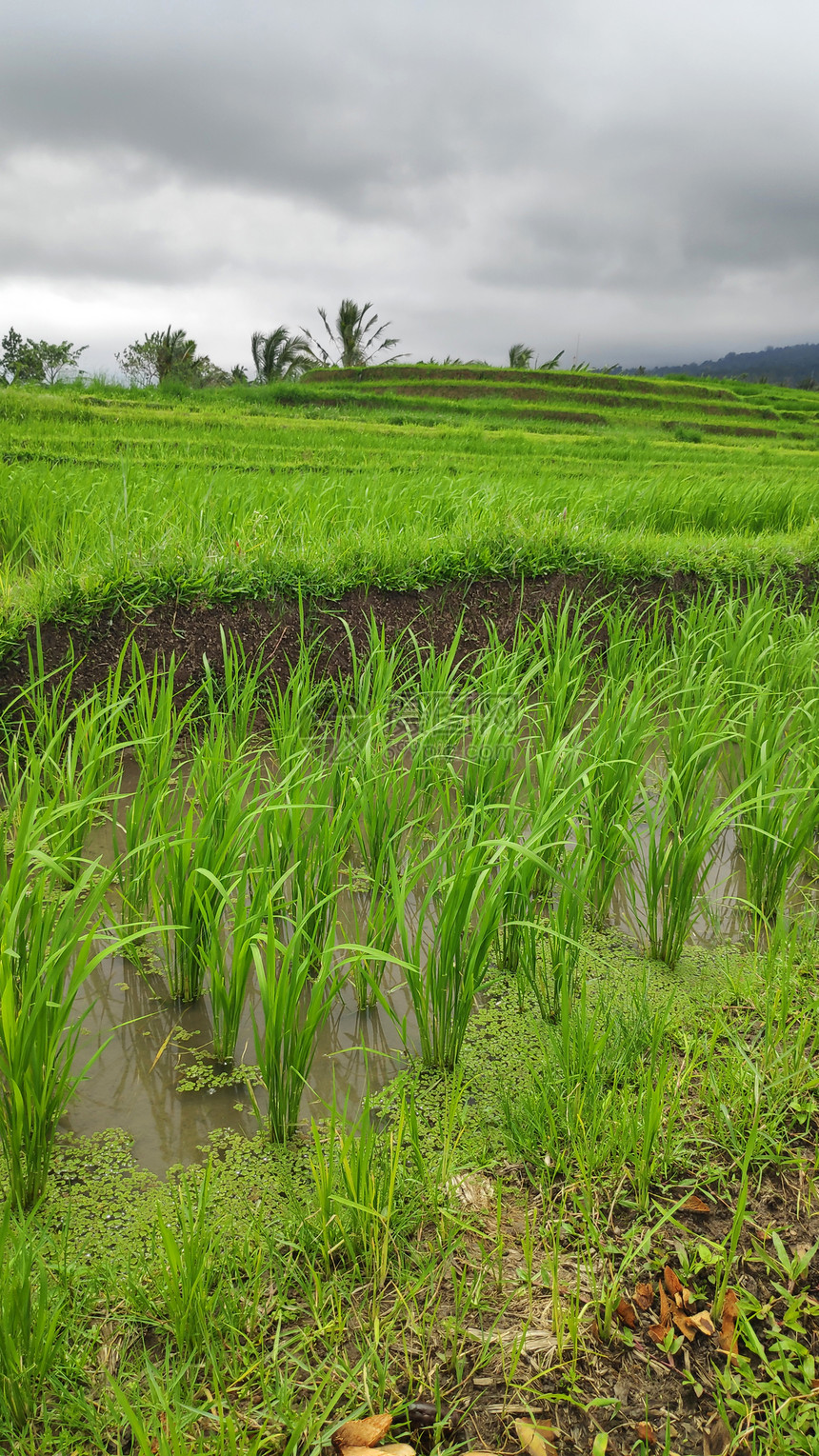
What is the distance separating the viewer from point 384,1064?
1.76m

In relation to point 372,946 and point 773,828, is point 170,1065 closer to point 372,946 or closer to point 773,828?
point 372,946

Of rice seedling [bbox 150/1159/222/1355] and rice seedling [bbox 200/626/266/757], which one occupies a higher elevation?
rice seedling [bbox 200/626/266/757]

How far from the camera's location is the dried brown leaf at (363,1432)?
0.97m

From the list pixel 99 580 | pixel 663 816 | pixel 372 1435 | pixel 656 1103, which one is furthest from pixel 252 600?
pixel 372 1435

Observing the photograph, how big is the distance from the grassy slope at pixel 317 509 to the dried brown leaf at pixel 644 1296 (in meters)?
2.70

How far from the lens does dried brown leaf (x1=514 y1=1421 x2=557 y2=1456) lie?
3.23 feet

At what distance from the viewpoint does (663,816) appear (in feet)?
6.88

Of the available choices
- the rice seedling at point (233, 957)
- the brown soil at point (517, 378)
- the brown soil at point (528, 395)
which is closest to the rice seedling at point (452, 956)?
the rice seedling at point (233, 957)

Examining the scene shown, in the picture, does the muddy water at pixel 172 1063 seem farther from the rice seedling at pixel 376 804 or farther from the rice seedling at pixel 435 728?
the rice seedling at pixel 435 728

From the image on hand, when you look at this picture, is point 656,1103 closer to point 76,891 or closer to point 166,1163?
point 166,1163

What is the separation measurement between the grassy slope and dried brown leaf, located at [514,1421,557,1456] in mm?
2725

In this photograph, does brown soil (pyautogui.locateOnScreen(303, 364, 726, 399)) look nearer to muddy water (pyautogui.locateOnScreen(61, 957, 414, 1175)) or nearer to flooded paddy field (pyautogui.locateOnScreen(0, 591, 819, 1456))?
flooded paddy field (pyautogui.locateOnScreen(0, 591, 819, 1456))

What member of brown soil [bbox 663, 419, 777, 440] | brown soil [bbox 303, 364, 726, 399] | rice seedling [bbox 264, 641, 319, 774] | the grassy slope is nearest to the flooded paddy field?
rice seedling [bbox 264, 641, 319, 774]

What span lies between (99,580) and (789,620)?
2.83 m
